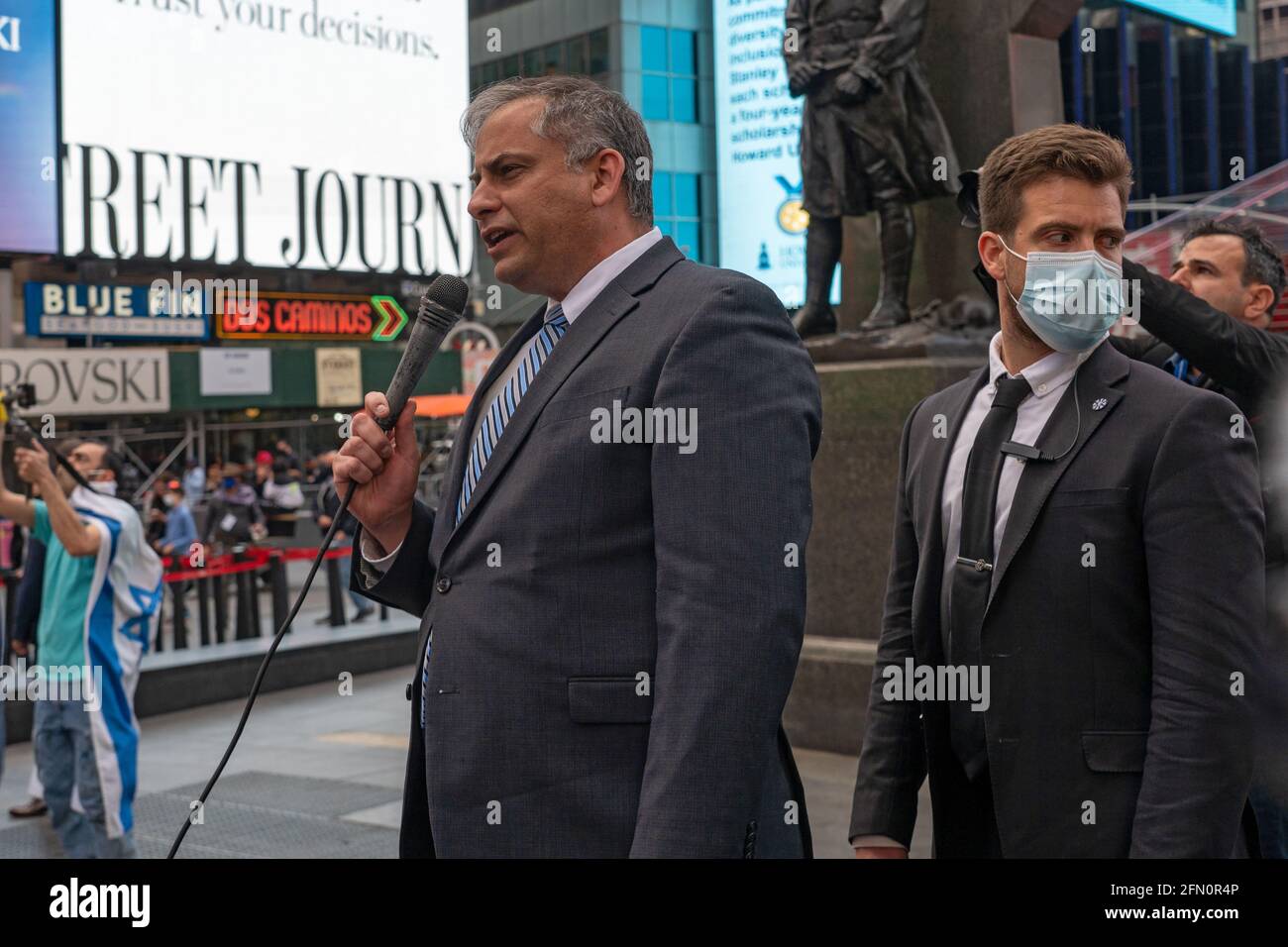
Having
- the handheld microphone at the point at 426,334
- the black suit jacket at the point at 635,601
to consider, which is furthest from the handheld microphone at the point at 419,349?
the black suit jacket at the point at 635,601

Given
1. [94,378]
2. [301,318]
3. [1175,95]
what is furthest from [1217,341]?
[1175,95]

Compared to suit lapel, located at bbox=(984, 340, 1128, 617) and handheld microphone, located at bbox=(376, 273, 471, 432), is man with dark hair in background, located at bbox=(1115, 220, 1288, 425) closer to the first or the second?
suit lapel, located at bbox=(984, 340, 1128, 617)

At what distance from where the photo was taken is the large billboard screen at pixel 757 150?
109 ft

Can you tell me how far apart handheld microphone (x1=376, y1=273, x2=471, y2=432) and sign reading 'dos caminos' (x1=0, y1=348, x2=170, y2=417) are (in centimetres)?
2842

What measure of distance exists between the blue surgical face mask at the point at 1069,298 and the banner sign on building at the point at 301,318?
32.5 metres

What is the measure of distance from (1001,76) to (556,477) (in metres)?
6.11

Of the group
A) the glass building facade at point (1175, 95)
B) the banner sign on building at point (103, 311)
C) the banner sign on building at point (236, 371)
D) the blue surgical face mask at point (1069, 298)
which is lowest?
the blue surgical face mask at point (1069, 298)

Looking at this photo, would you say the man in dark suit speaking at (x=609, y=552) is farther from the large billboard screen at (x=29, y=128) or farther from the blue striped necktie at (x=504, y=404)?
the large billboard screen at (x=29, y=128)

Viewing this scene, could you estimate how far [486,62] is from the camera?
39.0 metres

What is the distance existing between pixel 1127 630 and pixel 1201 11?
3647 centimetres

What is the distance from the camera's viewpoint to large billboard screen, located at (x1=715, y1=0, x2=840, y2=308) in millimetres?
33125

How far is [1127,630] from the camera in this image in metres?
2.49

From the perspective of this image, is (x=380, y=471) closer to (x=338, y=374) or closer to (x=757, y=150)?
(x=757, y=150)

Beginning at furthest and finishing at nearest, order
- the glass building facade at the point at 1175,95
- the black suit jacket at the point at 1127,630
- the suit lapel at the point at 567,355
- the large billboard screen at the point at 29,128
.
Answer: the glass building facade at the point at 1175,95 → the large billboard screen at the point at 29,128 → the suit lapel at the point at 567,355 → the black suit jacket at the point at 1127,630
